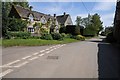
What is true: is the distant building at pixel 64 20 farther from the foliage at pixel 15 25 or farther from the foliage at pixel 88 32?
the foliage at pixel 15 25

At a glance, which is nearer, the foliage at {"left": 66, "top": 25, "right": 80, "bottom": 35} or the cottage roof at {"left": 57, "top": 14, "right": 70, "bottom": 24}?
the foliage at {"left": 66, "top": 25, "right": 80, "bottom": 35}

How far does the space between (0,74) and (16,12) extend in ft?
131

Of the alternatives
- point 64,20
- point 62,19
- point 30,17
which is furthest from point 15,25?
point 62,19

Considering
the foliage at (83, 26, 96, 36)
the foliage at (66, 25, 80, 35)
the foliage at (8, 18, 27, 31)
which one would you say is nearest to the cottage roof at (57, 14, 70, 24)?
the foliage at (83, 26, 96, 36)

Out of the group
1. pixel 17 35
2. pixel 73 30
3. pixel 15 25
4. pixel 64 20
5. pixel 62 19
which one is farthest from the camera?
pixel 62 19

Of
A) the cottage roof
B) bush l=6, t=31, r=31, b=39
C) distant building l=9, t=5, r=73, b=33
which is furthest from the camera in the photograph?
the cottage roof

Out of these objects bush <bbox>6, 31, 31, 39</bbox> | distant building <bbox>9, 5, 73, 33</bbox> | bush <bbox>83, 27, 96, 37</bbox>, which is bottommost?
bush <bbox>6, 31, 31, 39</bbox>

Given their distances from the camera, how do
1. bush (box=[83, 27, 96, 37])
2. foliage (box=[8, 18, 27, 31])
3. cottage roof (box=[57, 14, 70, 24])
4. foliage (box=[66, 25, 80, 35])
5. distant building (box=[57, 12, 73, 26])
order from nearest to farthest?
foliage (box=[8, 18, 27, 31])
foliage (box=[66, 25, 80, 35])
bush (box=[83, 27, 96, 37])
distant building (box=[57, 12, 73, 26])
cottage roof (box=[57, 14, 70, 24])

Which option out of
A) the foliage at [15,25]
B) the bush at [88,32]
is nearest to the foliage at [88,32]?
the bush at [88,32]

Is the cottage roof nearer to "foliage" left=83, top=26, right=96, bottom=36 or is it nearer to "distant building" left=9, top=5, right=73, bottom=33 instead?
"foliage" left=83, top=26, right=96, bottom=36

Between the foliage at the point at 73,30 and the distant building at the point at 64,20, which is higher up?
the distant building at the point at 64,20

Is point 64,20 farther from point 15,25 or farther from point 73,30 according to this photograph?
point 15,25

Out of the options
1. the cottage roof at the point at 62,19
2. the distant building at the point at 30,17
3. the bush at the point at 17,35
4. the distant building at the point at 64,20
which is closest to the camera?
the bush at the point at 17,35

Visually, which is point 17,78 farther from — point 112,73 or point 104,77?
point 112,73
